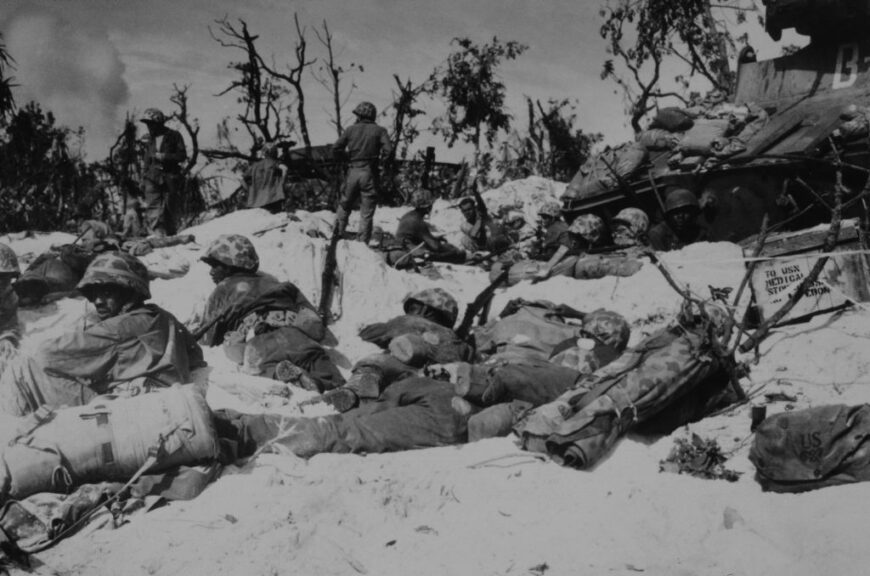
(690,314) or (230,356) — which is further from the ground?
(690,314)

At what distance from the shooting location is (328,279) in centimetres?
822

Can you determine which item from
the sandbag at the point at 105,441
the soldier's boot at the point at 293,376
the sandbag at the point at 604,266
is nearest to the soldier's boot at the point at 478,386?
the soldier's boot at the point at 293,376

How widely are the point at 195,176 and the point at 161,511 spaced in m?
13.7

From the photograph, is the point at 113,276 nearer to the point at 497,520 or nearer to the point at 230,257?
the point at 230,257

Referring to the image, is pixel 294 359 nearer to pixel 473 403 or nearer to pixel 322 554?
pixel 473 403

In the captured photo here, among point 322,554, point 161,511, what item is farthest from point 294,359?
point 322,554

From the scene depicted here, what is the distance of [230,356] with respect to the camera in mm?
6750

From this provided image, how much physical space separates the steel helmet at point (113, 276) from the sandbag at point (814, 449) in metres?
3.92

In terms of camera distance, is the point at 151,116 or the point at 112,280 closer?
the point at 112,280

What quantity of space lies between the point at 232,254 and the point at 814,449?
4.98m

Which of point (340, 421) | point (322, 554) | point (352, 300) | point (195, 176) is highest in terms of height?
point (195, 176)

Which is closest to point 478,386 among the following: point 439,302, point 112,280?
point 439,302

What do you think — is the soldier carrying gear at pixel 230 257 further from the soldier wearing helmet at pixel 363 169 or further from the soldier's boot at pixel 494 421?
the soldier's boot at pixel 494 421

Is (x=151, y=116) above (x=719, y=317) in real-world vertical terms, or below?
above
